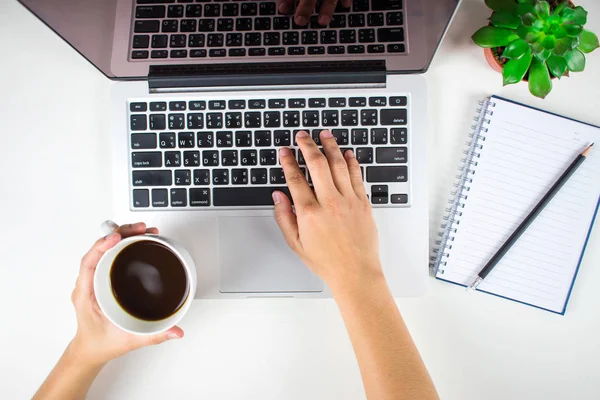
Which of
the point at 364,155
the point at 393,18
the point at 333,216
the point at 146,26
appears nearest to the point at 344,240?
the point at 333,216

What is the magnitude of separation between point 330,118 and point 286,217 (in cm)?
17

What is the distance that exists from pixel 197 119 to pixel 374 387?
471mm

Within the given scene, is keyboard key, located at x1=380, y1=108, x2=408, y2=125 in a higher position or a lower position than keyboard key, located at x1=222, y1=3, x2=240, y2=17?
lower

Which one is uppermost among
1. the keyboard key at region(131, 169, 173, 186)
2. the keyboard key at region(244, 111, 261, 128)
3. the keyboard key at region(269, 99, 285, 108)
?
the keyboard key at region(269, 99, 285, 108)

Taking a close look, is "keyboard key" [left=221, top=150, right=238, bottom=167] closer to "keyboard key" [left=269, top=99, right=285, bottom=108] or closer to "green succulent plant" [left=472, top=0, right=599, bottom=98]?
"keyboard key" [left=269, top=99, right=285, bottom=108]

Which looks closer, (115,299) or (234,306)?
(115,299)

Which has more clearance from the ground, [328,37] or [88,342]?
[328,37]

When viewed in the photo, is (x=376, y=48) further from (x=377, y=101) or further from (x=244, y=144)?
(x=244, y=144)

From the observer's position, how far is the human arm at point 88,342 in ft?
2.06

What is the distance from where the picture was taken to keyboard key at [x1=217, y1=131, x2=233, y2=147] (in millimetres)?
678

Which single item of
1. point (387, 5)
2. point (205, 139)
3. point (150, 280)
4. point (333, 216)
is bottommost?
point (150, 280)

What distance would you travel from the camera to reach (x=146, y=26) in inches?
26.3

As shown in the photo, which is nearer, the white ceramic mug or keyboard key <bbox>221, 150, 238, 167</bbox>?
the white ceramic mug

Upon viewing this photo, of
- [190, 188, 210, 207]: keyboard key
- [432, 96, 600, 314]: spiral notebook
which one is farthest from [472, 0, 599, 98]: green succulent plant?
[190, 188, 210, 207]: keyboard key
